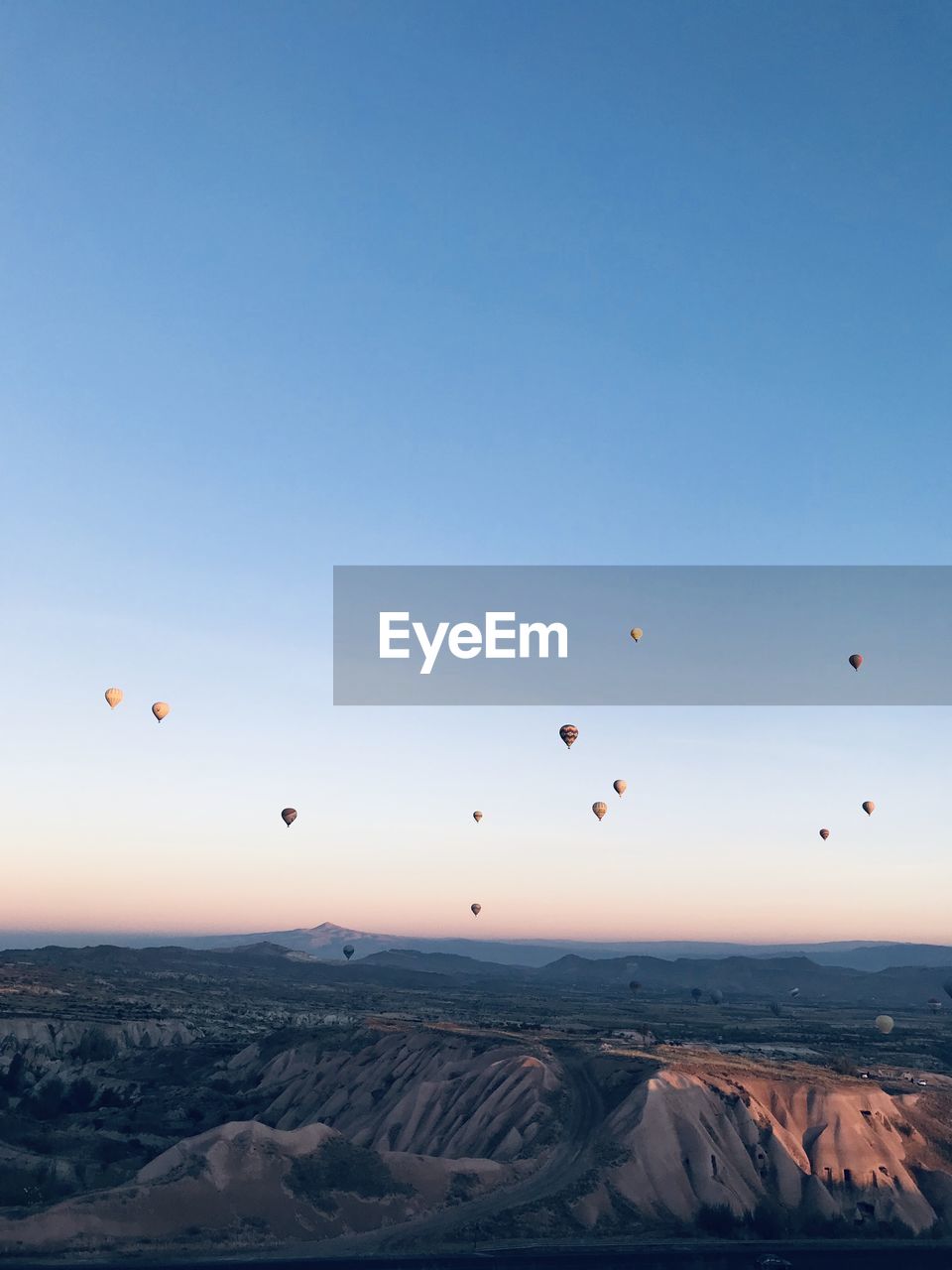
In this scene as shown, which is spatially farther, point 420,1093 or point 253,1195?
point 420,1093

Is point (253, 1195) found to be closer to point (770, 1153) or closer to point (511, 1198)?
point (511, 1198)

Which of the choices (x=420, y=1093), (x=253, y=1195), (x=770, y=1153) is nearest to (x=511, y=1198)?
(x=253, y=1195)

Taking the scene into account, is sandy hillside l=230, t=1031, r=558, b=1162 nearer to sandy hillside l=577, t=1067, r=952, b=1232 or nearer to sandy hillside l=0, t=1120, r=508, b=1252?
sandy hillside l=577, t=1067, r=952, b=1232

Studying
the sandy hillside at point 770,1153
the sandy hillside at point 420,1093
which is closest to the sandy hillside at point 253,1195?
the sandy hillside at point 420,1093

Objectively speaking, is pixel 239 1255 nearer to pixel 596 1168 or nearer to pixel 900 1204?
pixel 596 1168

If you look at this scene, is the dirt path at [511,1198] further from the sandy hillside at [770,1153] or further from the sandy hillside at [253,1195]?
the sandy hillside at [770,1153]

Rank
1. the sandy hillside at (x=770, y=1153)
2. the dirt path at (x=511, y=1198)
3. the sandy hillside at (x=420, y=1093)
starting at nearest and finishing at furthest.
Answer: the dirt path at (x=511, y=1198)
the sandy hillside at (x=770, y=1153)
the sandy hillside at (x=420, y=1093)

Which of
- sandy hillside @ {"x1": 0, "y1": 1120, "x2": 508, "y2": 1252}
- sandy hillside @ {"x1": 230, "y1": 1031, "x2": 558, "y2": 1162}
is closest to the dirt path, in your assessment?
sandy hillside @ {"x1": 0, "y1": 1120, "x2": 508, "y2": 1252}

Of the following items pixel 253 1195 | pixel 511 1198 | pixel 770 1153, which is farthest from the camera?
pixel 770 1153
